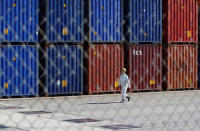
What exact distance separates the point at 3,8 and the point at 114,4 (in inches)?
217

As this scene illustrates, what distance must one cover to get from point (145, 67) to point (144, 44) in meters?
1.14

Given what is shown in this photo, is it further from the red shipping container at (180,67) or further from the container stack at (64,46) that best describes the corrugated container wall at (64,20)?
the red shipping container at (180,67)

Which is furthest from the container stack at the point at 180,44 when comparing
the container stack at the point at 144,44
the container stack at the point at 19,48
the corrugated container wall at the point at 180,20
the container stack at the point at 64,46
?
the container stack at the point at 19,48

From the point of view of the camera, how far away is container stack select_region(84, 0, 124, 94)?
2369 cm

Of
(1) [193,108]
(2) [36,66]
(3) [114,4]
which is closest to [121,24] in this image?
(3) [114,4]

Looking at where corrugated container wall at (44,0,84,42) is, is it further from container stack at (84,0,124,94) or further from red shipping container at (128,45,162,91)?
red shipping container at (128,45,162,91)

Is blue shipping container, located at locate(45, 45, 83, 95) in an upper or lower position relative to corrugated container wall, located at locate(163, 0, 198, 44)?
lower

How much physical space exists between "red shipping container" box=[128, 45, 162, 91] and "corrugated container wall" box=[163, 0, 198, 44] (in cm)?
105

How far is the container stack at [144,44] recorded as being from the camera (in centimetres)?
2472

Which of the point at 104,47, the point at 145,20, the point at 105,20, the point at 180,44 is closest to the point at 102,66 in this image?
the point at 104,47

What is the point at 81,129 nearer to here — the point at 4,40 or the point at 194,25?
the point at 4,40

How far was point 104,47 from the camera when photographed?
24.1m

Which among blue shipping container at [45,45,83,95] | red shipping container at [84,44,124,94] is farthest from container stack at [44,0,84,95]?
red shipping container at [84,44,124,94]

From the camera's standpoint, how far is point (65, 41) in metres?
23.0
